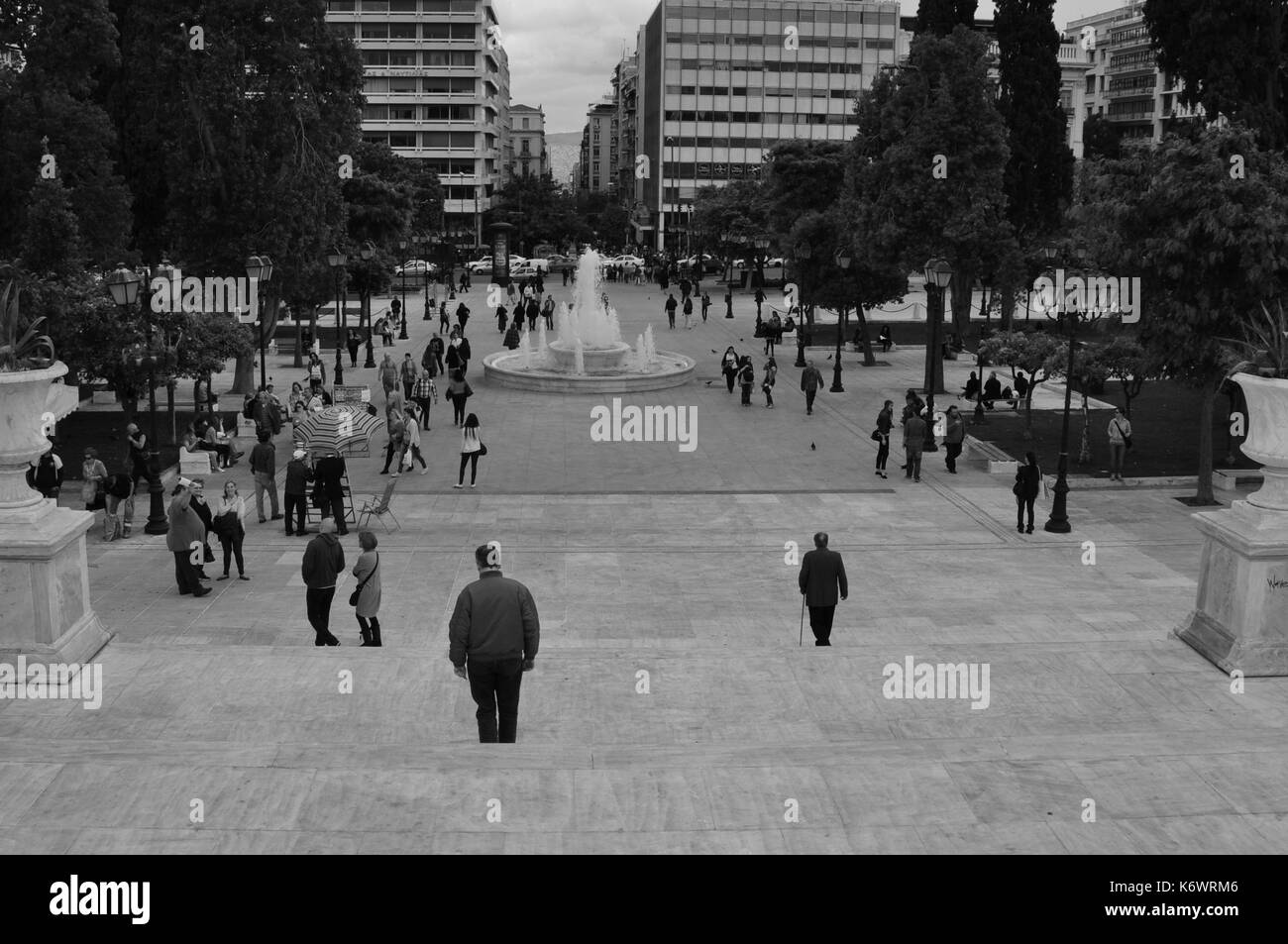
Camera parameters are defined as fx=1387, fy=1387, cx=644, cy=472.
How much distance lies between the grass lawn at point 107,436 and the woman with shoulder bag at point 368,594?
1177 cm

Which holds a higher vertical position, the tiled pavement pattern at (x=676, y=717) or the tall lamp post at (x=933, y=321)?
the tall lamp post at (x=933, y=321)

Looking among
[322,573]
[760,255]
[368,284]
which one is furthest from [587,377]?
[760,255]

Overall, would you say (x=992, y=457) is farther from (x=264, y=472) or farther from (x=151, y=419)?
(x=151, y=419)

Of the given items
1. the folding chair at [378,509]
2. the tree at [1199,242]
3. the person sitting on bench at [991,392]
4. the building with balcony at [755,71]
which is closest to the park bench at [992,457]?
the tree at [1199,242]

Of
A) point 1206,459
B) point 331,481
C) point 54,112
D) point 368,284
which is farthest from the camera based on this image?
point 368,284

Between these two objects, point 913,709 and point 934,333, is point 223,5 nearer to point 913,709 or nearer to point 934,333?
point 934,333

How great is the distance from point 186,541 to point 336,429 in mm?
8487

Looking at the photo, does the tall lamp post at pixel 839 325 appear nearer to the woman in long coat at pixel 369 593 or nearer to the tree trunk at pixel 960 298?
the tree trunk at pixel 960 298

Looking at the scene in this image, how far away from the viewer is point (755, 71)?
368 feet

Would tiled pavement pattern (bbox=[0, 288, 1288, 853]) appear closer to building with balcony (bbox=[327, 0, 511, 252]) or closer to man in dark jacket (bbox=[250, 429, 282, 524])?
man in dark jacket (bbox=[250, 429, 282, 524])

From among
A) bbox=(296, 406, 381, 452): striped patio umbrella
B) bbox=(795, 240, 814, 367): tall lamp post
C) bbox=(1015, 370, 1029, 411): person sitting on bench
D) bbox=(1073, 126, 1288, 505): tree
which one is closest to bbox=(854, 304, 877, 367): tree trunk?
bbox=(795, 240, 814, 367): tall lamp post

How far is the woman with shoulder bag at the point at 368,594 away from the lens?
13.4m

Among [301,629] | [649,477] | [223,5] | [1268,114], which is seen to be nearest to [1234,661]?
[301,629]

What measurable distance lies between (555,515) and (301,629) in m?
7.40
